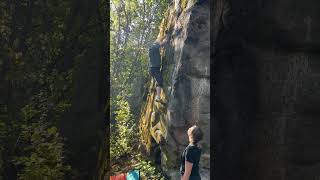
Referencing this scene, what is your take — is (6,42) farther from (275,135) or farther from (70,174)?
(275,135)

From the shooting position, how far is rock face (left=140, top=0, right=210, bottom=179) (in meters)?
7.96

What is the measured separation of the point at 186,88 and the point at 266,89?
22.5 feet

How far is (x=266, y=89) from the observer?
1.27 meters

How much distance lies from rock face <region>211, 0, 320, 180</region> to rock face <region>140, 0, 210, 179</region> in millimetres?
6416

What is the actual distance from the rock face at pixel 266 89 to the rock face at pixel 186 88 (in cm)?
642

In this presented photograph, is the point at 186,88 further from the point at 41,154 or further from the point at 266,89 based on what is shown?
the point at 41,154

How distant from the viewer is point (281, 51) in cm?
129

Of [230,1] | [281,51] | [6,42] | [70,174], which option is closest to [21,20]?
[6,42]

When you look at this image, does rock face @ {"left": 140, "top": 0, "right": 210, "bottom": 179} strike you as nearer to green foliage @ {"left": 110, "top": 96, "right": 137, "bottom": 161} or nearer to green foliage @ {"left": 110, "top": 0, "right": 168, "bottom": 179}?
green foliage @ {"left": 110, "top": 96, "right": 137, "bottom": 161}

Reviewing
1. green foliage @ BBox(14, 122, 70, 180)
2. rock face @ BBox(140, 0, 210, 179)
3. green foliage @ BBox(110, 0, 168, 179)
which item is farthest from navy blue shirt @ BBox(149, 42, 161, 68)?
green foliage @ BBox(14, 122, 70, 180)

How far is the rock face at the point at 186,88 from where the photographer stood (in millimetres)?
7957

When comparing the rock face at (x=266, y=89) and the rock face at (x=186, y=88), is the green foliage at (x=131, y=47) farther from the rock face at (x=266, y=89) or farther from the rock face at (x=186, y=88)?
the rock face at (x=266, y=89)

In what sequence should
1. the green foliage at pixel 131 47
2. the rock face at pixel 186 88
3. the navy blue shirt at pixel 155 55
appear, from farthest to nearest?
the green foliage at pixel 131 47, the navy blue shirt at pixel 155 55, the rock face at pixel 186 88

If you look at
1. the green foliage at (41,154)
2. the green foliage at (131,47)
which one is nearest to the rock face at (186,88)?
the green foliage at (131,47)
